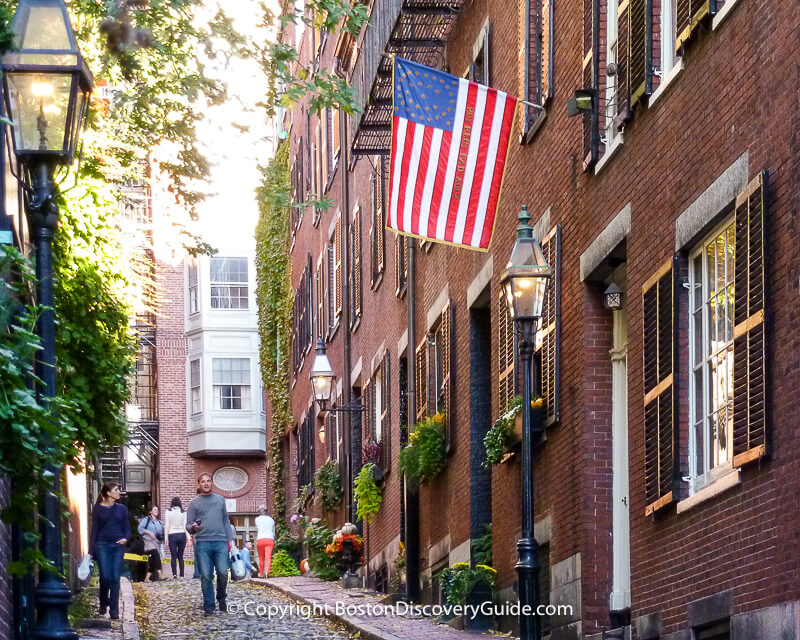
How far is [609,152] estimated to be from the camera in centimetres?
1290

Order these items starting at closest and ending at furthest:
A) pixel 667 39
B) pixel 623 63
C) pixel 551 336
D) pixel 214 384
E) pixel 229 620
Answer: pixel 667 39 → pixel 623 63 → pixel 551 336 → pixel 229 620 → pixel 214 384

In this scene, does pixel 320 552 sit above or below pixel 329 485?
below

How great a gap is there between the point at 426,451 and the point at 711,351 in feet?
31.4

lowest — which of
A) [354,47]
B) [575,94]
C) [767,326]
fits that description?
[767,326]

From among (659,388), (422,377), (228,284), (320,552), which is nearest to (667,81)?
(659,388)

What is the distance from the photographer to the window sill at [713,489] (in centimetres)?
977

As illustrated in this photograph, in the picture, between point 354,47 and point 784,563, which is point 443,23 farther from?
point 784,563

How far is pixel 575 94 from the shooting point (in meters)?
13.2

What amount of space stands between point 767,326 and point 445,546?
36.8 ft

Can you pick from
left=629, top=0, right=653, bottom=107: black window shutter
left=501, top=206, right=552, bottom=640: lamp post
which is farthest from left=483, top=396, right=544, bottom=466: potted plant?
left=629, top=0, right=653, bottom=107: black window shutter

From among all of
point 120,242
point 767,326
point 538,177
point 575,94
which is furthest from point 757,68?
point 120,242

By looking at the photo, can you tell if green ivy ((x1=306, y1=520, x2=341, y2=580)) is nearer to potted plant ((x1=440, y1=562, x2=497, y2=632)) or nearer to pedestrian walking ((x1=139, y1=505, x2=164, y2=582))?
pedestrian walking ((x1=139, y1=505, x2=164, y2=582))

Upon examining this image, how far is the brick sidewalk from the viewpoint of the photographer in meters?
15.8

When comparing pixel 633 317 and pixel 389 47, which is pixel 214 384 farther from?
pixel 633 317
